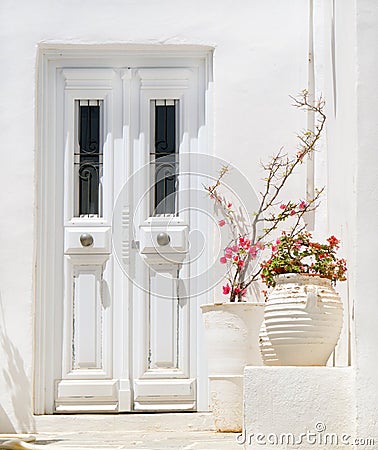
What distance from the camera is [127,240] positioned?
20.2 feet

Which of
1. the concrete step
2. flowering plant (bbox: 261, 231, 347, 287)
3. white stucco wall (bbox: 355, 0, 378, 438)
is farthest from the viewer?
the concrete step

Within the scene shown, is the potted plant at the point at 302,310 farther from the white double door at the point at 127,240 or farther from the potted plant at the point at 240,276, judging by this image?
the white double door at the point at 127,240

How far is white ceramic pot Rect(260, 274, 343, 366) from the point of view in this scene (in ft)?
15.7

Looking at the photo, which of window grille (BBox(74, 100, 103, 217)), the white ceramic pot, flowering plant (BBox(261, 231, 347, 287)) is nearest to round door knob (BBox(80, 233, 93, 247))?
window grille (BBox(74, 100, 103, 217))

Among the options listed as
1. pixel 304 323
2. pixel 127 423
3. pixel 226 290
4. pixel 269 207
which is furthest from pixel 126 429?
pixel 304 323

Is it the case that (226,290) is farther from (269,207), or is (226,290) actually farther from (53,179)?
(53,179)

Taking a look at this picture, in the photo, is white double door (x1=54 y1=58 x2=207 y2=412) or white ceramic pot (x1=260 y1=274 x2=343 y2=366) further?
white double door (x1=54 y1=58 x2=207 y2=412)

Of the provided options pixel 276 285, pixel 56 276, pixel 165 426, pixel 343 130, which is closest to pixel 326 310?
pixel 276 285

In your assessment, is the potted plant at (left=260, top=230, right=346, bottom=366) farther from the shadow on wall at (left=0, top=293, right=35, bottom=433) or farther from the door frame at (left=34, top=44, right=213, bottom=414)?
the shadow on wall at (left=0, top=293, right=35, bottom=433)

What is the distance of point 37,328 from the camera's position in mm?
6074

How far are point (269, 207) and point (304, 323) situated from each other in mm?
1387

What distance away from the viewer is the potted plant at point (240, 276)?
5.61 metres

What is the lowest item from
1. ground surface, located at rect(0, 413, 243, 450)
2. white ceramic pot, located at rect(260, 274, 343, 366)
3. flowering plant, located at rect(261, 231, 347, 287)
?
ground surface, located at rect(0, 413, 243, 450)

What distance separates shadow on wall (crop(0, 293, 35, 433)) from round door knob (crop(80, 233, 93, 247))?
0.64 metres
